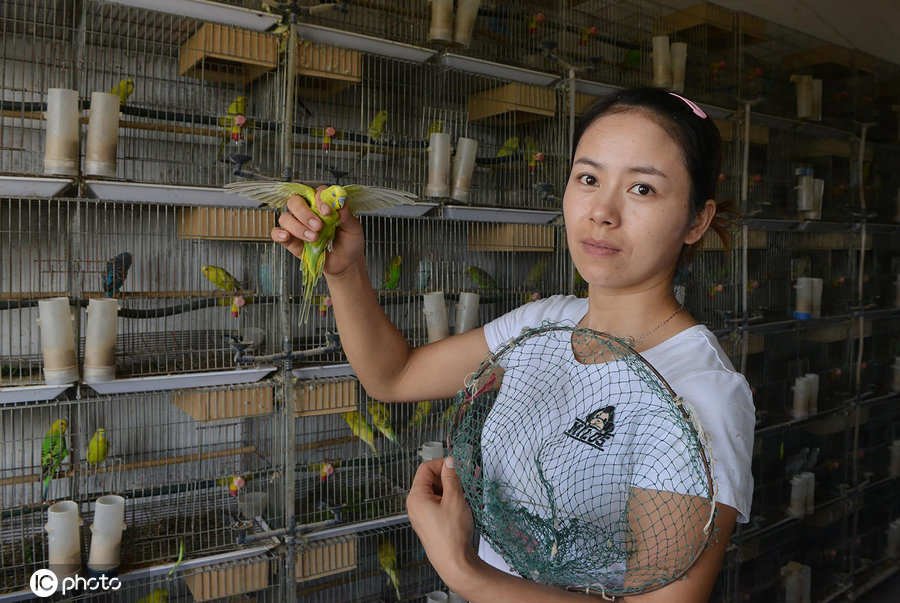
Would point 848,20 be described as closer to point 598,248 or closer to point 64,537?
point 598,248

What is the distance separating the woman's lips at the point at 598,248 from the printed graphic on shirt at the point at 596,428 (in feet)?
0.54

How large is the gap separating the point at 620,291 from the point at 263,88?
227 cm

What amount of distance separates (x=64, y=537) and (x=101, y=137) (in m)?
1.20

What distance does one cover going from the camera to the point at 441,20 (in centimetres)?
267

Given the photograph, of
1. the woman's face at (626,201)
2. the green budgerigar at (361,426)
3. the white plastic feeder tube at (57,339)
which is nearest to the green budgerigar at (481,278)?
the green budgerigar at (361,426)

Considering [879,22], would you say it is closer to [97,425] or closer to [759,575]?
[759,575]

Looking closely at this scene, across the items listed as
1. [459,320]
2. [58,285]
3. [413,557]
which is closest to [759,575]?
[413,557]

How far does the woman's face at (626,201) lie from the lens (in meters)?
0.71

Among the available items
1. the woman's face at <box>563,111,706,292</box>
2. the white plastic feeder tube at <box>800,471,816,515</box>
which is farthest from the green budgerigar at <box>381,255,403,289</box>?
the white plastic feeder tube at <box>800,471,816,515</box>

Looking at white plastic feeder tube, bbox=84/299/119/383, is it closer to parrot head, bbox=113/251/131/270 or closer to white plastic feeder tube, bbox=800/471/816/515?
parrot head, bbox=113/251/131/270

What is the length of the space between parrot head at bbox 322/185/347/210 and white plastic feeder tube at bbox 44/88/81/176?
1.52 metres

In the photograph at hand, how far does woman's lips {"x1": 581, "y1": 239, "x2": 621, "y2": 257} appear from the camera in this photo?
71 centimetres

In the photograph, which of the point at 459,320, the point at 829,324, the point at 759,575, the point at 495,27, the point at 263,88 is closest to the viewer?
the point at 263,88

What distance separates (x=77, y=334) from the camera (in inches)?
81.3
